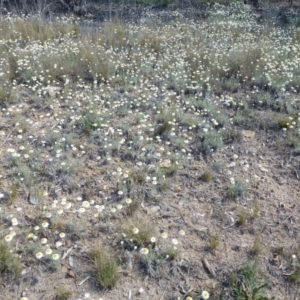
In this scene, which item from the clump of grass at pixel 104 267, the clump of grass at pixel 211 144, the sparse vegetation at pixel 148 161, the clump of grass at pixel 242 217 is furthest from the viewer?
the clump of grass at pixel 211 144

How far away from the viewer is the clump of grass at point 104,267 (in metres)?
3.14

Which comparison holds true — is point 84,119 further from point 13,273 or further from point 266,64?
point 266,64

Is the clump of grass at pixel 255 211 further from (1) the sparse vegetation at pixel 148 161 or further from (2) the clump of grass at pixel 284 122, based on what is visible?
(2) the clump of grass at pixel 284 122

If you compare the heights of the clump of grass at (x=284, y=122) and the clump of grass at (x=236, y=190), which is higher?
the clump of grass at (x=284, y=122)

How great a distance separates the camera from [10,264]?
3.16m

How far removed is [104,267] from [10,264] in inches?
29.7

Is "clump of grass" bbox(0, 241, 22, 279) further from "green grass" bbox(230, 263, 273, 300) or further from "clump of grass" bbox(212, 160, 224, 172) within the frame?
"clump of grass" bbox(212, 160, 224, 172)

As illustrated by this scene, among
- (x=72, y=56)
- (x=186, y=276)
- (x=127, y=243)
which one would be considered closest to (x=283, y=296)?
(x=186, y=276)

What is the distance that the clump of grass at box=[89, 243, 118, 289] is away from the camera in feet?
10.3

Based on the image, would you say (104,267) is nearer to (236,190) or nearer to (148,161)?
(148,161)

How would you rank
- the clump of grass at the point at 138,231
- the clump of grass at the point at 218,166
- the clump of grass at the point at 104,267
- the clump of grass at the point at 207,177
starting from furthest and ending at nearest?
the clump of grass at the point at 218,166
the clump of grass at the point at 207,177
the clump of grass at the point at 138,231
the clump of grass at the point at 104,267

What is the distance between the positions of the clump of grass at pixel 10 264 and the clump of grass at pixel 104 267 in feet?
1.94

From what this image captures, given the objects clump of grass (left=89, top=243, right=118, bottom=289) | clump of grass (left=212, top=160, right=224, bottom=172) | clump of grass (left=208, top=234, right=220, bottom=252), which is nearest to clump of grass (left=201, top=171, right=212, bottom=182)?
clump of grass (left=212, top=160, right=224, bottom=172)

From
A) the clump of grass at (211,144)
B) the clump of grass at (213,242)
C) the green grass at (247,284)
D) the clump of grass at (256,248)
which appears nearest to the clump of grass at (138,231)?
the clump of grass at (213,242)
